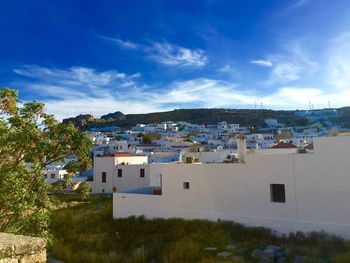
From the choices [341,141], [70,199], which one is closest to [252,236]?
[341,141]

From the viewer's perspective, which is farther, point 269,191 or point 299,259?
point 269,191

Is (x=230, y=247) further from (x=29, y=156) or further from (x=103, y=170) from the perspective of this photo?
(x=103, y=170)

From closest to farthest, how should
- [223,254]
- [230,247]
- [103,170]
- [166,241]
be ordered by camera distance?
[223,254]
[230,247]
[166,241]
[103,170]

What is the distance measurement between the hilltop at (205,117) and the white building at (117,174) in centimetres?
8039

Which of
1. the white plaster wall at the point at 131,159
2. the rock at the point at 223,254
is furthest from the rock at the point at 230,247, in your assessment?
the white plaster wall at the point at 131,159

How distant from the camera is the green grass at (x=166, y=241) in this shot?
12938mm

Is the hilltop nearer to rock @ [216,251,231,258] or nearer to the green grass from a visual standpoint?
the green grass

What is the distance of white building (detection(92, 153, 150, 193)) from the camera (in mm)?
34156

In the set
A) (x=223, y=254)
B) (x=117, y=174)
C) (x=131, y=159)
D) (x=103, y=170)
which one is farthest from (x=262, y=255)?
(x=131, y=159)

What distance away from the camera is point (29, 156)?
32.4 feet

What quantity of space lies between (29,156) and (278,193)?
10.8 meters

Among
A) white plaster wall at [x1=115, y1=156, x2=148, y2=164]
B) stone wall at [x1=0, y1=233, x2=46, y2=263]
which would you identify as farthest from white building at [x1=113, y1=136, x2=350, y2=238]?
white plaster wall at [x1=115, y1=156, x2=148, y2=164]

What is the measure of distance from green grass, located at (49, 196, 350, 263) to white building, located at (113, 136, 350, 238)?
0.57 m

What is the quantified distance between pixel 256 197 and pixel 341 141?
4.67 meters
